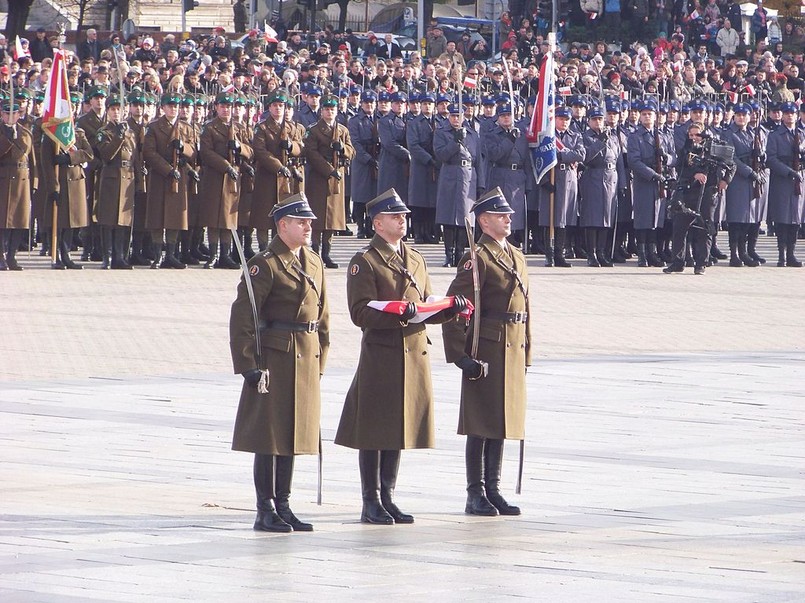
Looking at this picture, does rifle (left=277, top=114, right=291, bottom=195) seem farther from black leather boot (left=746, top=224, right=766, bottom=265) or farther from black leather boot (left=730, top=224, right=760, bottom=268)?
black leather boot (left=746, top=224, right=766, bottom=265)

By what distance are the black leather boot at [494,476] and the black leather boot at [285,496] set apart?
1005mm

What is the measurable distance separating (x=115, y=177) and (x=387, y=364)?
11.0 meters

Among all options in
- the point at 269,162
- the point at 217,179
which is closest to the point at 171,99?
the point at 217,179

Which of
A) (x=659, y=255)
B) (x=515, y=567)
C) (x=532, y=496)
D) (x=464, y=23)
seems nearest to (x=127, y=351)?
(x=532, y=496)

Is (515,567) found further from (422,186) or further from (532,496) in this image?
(422,186)

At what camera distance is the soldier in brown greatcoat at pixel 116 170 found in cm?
1889

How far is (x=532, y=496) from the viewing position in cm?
895

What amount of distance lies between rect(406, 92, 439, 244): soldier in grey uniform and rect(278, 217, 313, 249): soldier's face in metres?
13.3

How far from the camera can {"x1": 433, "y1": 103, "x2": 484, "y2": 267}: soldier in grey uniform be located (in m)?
20.4

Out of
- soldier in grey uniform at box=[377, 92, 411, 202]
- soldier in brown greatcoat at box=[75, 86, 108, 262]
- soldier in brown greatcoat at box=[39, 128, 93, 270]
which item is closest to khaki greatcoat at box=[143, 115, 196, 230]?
soldier in brown greatcoat at box=[75, 86, 108, 262]

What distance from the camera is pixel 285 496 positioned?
8.07 metres

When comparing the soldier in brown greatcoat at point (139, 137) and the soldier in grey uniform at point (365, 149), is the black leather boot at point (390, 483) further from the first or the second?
the soldier in grey uniform at point (365, 149)

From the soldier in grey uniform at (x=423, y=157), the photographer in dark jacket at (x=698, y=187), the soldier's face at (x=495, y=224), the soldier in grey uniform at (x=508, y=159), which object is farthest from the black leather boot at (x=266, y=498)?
the soldier in grey uniform at (x=423, y=157)

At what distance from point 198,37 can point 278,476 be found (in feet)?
112
